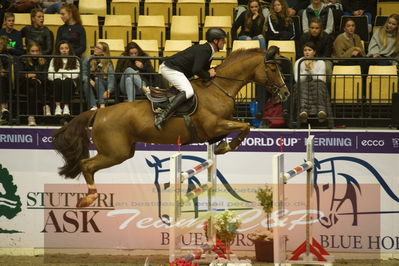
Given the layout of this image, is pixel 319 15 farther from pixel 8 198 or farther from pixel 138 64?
pixel 8 198

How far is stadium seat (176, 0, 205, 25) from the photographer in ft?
44.1

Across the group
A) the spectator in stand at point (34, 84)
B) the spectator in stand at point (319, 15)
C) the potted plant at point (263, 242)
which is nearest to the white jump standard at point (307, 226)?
the potted plant at point (263, 242)

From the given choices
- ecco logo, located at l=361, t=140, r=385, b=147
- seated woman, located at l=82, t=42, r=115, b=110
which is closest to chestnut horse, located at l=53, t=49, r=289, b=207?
seated woman, located at l=82, t=42, r=115, b=110

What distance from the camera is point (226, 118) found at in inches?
355

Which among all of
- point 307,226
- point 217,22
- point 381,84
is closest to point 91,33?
point 217,22

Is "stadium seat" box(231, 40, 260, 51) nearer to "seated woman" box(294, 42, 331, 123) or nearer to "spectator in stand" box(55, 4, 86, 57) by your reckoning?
"seated woman" box(294, 42, 331, 123)

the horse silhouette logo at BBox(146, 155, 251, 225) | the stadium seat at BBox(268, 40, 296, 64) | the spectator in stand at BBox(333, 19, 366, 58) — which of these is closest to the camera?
the horse silhouette logo at BBox(146, 155, 251, 225)

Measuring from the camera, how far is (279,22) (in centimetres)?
1227

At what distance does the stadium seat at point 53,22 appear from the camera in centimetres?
1298

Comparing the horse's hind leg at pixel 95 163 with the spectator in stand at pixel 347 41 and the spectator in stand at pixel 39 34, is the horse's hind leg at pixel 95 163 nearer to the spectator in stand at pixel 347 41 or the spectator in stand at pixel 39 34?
the spectator in stand at pixel 39 34

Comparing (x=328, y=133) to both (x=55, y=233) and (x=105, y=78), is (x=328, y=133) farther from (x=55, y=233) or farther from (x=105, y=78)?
(x=55, y=233)

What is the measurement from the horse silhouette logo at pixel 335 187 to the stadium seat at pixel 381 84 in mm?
838

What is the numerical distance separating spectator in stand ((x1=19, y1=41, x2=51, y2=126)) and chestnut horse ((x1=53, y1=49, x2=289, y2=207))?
1.75 m

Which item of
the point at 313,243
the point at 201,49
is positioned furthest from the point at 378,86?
the point at 201,49
